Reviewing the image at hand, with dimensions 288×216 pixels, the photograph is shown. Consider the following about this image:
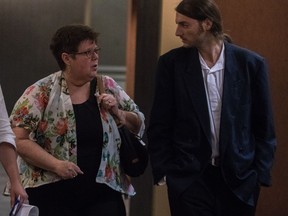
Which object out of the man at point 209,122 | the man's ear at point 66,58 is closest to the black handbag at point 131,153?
the man at point 209,122

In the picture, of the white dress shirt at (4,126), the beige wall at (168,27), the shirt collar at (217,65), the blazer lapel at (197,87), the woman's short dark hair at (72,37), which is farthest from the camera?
→ the beige wall at (168,27)

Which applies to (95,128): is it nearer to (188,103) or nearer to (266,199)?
(188,103)

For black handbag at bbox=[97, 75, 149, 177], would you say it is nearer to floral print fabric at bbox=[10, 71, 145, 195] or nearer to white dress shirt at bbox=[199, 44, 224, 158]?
floral print fabric at bbox=[10, 71, 145, 195]

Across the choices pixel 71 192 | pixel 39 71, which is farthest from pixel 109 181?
pixel 39 71

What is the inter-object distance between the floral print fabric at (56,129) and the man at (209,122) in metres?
0.27

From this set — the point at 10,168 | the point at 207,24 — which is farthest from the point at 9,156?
the point at 207,24

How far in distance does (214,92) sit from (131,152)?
0.65 meters

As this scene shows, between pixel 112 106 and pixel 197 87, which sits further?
pixel 112 106

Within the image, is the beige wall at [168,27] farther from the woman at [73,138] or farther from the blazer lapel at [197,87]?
the blazer lapel at [197,87]

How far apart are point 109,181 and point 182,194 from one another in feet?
1.56

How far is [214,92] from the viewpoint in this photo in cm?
392

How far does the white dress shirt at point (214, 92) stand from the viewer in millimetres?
3889

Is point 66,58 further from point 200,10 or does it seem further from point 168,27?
point 168,27

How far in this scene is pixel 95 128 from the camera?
4.10m
